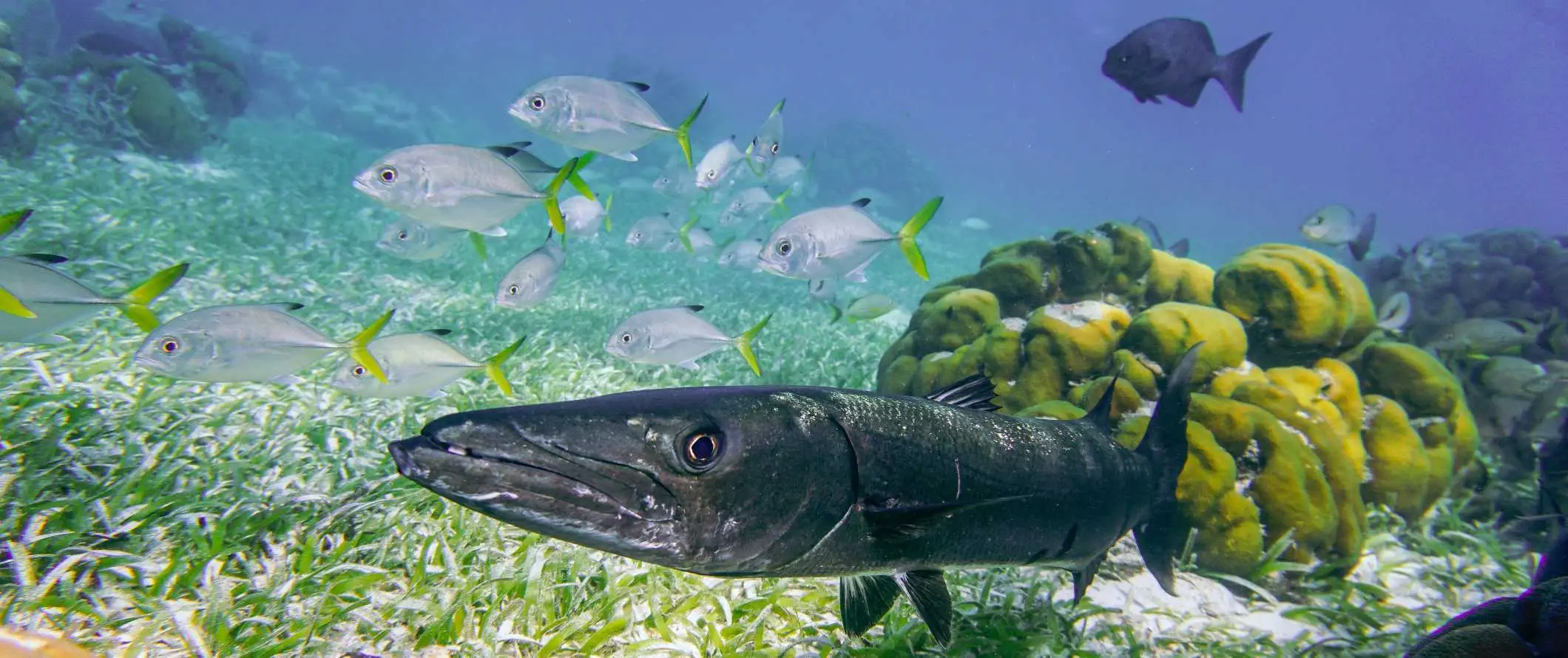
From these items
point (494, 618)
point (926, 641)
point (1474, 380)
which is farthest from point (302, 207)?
point (1474, 380)

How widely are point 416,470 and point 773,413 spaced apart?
2.54ft

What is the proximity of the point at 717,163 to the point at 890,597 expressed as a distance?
706 cm

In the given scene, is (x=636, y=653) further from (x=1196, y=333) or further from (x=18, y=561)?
(x=1196, y=333)

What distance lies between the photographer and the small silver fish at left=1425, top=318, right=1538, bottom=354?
22.0 ft

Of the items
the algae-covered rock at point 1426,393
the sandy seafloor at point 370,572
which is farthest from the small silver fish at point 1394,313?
the sandy seafloor at point 370,572

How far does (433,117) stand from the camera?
131 feet

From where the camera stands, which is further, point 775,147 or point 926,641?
point 775,147

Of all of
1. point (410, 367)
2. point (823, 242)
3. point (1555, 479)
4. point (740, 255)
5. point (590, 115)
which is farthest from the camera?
point (740, 255)

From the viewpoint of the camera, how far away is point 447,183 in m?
4.48

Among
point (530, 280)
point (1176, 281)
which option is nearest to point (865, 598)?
point (530, 280)

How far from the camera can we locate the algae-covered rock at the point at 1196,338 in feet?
14.6

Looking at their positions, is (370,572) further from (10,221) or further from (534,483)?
(534,483)

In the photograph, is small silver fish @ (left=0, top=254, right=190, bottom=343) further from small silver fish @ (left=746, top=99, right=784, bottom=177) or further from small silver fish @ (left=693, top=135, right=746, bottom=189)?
small silver fish @ (left=693, top=135, right=746, bottom=189)

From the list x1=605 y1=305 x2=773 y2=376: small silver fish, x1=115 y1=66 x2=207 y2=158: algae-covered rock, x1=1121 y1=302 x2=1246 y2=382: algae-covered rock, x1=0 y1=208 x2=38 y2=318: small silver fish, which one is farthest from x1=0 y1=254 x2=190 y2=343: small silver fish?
x1=115 y1=66 x2=207 y2=158: algae-covered rock
